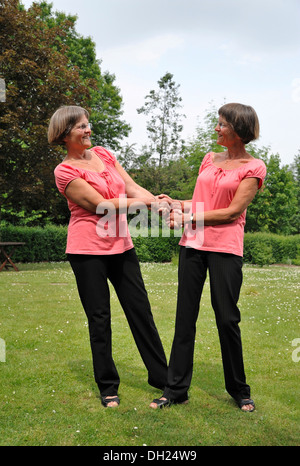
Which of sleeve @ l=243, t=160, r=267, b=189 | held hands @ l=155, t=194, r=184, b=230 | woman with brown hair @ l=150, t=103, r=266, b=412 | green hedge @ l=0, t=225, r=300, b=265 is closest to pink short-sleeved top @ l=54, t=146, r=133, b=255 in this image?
held hands @ l=155, t=194, r=184, b=230

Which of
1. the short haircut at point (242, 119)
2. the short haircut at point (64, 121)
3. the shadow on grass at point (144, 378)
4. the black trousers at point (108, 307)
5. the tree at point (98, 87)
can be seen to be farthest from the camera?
the tree at point (98, 87)

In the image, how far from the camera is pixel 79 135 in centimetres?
346

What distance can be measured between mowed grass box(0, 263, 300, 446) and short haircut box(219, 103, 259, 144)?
2.09m

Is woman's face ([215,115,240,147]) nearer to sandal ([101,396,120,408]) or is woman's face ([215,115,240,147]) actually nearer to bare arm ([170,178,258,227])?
bare arm ([170,178,258,227])

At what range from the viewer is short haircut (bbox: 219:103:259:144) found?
333 centimetres

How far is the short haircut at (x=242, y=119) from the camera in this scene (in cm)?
333

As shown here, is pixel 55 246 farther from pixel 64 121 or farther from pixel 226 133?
pixel 226 133

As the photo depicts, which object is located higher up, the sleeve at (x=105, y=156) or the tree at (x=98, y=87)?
the tree at (x=98, y=87)

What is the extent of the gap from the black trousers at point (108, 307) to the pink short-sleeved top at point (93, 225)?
0.09 m

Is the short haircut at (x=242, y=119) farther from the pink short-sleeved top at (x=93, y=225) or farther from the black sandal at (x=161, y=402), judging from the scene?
the black sandal at (x=161, y=402)

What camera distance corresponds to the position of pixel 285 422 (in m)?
3.35

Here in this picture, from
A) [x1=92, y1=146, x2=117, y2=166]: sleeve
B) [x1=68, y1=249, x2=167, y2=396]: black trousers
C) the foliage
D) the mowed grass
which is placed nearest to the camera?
the mowed grass

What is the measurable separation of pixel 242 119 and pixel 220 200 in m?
0.60

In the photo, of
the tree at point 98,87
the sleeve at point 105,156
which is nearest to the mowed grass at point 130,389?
A: the sleeve at point 105,156
